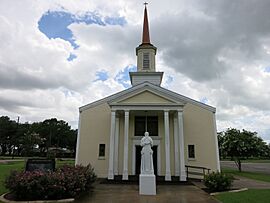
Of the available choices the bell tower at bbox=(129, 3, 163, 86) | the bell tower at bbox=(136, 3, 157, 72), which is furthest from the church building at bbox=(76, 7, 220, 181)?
the bell tower at bbox=(136, 3, 157, 72)

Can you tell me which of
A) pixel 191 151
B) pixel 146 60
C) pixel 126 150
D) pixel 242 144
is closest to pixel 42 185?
pixel 126 150

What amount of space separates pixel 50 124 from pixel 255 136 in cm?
5887

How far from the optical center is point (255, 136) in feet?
79.0

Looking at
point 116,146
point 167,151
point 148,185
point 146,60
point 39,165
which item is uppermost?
point 146,60

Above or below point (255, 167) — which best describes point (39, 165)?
above

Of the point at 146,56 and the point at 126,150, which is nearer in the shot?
the point at 126,150

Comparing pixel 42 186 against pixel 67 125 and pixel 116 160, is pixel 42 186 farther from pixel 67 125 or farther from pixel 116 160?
pixel 67 125

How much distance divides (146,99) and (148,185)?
805 cm

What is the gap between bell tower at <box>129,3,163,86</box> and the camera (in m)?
22.1

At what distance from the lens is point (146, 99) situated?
17.7 metres

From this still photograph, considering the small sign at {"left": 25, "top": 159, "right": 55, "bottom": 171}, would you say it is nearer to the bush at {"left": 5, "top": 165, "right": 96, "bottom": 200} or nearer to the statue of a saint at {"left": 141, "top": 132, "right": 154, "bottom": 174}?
the bush at {"left": 5, "top": 165, "right": 96, "bottom": 200}

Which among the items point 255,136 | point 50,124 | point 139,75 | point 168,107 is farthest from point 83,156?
point 50,124

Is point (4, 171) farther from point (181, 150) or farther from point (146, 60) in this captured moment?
point (146, 60)

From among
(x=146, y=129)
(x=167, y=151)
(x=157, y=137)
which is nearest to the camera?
(x=167, y=151)
